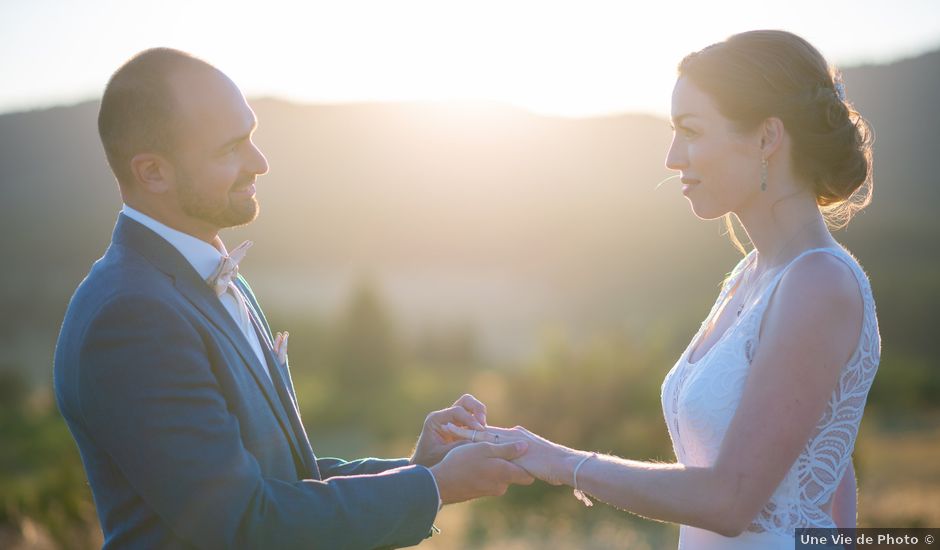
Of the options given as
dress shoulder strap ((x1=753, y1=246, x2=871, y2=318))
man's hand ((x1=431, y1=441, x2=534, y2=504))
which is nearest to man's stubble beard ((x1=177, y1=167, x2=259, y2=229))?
man's hand ((x1=431, y1=441, x2=534, y2=504))

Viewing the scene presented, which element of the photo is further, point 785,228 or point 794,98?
point 785,228

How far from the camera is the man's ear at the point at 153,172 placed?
2900mm

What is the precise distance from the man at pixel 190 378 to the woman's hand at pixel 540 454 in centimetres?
17

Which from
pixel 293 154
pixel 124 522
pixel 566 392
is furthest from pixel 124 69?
pixel 293 154

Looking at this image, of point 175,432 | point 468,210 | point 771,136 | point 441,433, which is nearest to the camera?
point 175,432

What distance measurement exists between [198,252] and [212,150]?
0.37 meters

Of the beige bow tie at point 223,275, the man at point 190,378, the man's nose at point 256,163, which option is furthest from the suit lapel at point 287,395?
the man's nose at point 256,163

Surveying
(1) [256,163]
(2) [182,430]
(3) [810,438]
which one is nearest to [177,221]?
(1) [256,163]

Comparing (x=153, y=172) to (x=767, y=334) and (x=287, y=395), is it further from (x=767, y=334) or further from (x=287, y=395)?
Result: (x=767, y=334)

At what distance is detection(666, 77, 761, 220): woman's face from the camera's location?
10.2 ft

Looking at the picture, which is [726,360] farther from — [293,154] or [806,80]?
[293,154]

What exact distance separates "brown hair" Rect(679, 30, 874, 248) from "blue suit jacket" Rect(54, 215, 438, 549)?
1.84 m

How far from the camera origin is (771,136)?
308cm

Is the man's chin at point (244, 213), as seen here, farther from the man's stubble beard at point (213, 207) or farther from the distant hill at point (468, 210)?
the distant hill at point (468, 210)
